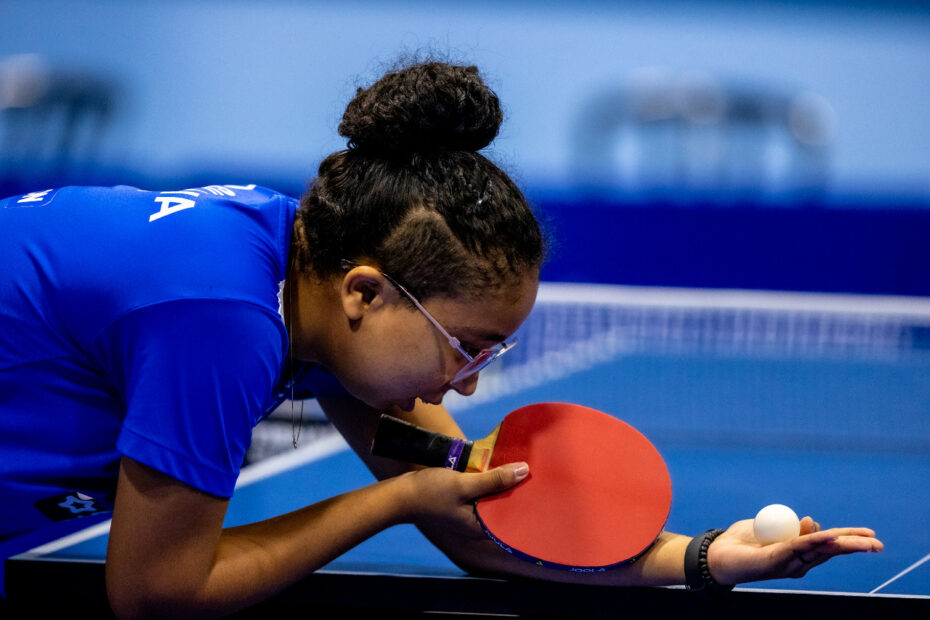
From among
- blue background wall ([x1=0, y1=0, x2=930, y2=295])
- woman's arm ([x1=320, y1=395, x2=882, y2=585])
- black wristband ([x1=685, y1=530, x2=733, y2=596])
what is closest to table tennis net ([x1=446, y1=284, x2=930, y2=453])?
blue background wall ([x1=0, y1=0, x2=930, y2=295])

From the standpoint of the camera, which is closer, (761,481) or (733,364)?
(761,481)

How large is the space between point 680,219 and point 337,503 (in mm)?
3846

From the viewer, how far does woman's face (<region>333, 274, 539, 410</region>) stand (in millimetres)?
1607

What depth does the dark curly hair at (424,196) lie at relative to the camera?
1571mm

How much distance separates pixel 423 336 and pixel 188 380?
0.43 meters

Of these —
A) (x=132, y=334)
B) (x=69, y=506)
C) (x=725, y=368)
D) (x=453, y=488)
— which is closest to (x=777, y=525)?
(x=453, y=488)

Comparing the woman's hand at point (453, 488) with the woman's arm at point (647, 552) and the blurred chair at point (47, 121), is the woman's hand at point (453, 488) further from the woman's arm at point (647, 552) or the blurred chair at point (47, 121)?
the blurred chair at point (47, 121)

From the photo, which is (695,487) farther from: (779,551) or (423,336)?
(423,336)

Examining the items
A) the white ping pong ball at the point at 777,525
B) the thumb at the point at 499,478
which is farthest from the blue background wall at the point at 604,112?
the white ping pong ball at the point at 777,525

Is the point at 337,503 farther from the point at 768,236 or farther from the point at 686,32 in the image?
the point at 686,32

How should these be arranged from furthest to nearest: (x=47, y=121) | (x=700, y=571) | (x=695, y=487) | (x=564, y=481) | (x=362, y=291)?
(x=47, y=121) → (x=695, y=487) → (x=564, y=481) → (x=700, y=571) → (x=362, y=291)

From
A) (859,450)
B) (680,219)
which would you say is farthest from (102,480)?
(680,219)

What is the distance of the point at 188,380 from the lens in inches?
54.4

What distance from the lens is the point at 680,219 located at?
5.19 meters
